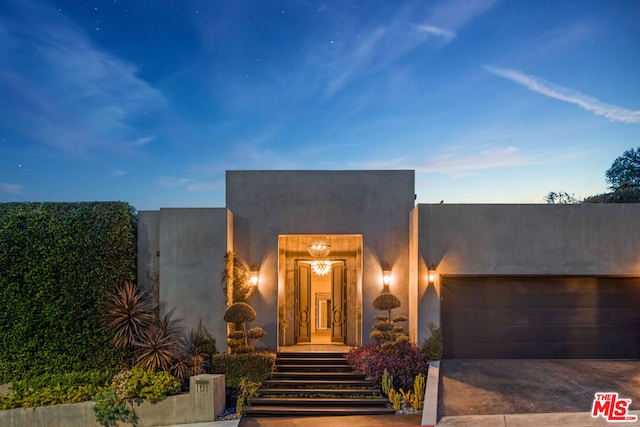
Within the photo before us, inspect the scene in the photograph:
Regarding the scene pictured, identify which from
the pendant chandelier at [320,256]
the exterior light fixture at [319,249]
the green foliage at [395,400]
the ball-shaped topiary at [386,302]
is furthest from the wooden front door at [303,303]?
the green foliage at [395,400]

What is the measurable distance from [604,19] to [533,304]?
7.23 metres

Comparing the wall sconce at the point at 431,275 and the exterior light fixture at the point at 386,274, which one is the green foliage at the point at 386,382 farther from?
the exterior light fixture at the point at 386,274

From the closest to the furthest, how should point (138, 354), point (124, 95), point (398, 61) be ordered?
point (138, 354) → point (398, 61) → point (124, 95)

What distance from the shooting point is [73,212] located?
896cm

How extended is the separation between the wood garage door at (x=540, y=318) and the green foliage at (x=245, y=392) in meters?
4.59

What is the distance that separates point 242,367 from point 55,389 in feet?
12.6

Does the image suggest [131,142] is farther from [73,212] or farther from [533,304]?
[533,304]

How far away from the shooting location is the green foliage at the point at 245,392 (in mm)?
7690

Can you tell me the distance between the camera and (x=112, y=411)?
7.32 meters

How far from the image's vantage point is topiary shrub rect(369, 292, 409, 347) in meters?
8.75

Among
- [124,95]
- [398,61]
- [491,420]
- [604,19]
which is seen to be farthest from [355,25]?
[491,420]

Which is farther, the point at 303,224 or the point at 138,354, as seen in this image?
the point at 303,224

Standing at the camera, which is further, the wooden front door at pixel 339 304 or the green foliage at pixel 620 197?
the green foliage at pixel 620 197

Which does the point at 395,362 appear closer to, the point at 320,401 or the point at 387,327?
the point at 387,327
